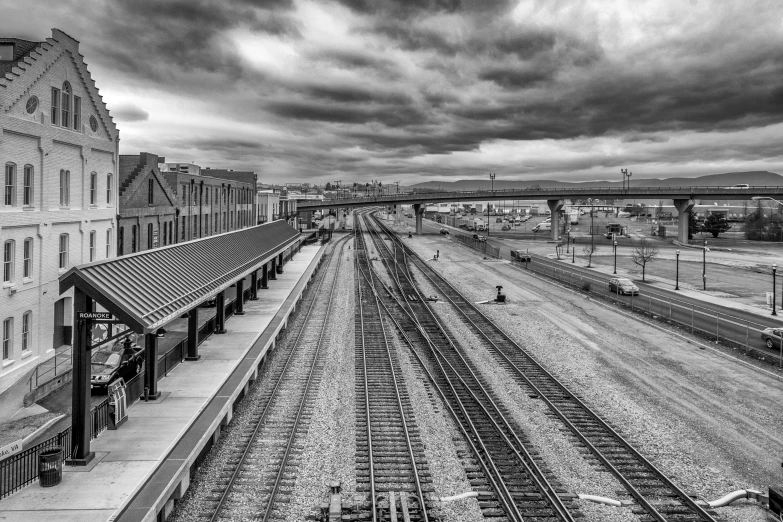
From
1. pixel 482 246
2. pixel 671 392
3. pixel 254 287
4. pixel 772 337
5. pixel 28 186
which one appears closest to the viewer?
pixel 28 186

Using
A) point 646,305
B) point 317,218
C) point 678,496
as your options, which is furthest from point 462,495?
point 317,218

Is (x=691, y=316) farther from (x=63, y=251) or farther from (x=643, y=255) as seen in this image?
(x=63, y=251)

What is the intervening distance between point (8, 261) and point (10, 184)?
10.2ft

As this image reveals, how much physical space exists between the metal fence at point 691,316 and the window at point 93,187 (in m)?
35.9

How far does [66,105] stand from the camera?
25734mm

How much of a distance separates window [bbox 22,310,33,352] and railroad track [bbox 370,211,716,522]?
21203 mm

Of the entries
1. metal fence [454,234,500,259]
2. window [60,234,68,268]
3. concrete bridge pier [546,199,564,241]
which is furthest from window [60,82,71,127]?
concrete bridge pier [546,199,564,241]

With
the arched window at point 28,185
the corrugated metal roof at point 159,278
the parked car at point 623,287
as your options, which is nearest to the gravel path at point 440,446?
the corrugated metal roof at point 159,278

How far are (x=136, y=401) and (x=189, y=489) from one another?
5246 mm

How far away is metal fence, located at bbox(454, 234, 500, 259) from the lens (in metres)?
82.7

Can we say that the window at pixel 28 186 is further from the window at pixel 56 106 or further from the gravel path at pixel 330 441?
the gravel path at pixel 330 441

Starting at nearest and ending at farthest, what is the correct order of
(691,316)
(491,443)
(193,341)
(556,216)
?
(491,443), (193,341), (691,316), (556,216)

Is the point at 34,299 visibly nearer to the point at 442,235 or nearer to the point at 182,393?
the point at 182,393

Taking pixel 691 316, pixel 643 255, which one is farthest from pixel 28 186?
pixel 643 255
